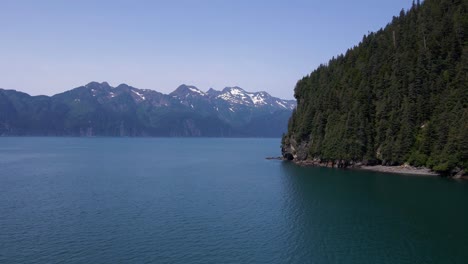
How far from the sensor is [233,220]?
64438 mm

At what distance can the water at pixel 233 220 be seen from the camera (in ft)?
158

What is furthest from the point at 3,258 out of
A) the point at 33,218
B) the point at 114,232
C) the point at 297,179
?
the point at 297,179

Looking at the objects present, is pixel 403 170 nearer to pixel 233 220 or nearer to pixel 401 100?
pixel 401 100

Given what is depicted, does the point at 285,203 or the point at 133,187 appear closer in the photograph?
the point at 285,203

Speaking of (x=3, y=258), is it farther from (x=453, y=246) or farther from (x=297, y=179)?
(x=297, y=179)

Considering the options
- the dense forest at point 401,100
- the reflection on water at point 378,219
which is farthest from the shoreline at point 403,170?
the reflection on water at point 378,219

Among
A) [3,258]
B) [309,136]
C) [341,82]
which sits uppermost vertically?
[341,82]

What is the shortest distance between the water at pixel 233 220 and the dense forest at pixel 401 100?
14679mm

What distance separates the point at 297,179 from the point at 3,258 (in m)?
79.7

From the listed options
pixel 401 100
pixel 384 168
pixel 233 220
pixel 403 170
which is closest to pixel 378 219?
pixel 233 220

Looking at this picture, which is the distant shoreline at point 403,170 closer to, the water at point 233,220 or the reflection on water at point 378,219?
the water at point 233,220

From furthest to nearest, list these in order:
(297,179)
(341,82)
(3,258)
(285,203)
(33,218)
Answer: (341,82), (297,179), (285,203), (33,218), (3,258)

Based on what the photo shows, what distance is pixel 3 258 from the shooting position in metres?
45.6

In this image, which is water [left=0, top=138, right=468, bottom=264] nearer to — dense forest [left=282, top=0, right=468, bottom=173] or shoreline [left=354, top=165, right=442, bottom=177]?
shoreline [left=354, top=165, right=442, bottom=177]
